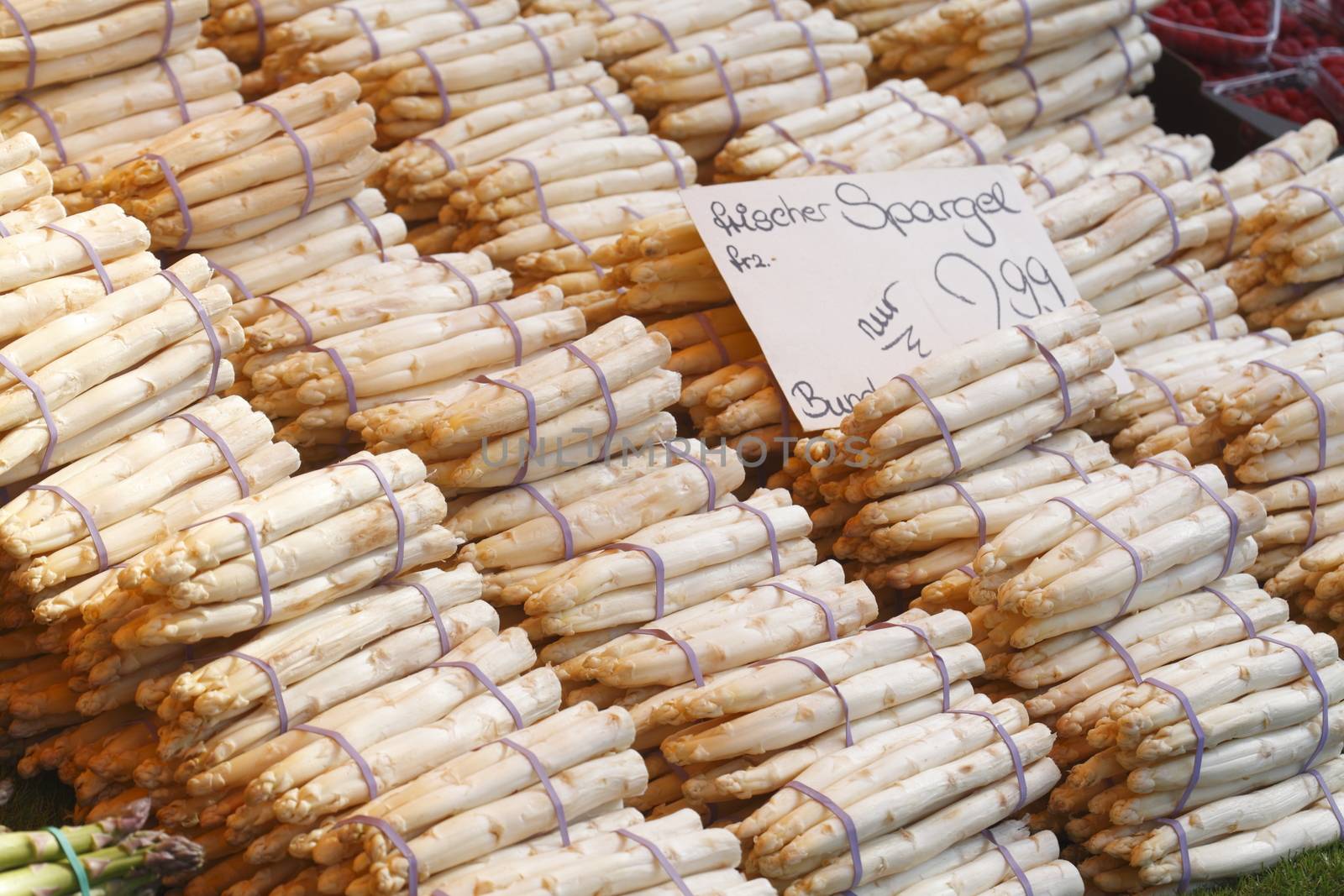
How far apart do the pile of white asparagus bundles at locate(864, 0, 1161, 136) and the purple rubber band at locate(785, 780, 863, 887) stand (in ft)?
11.8

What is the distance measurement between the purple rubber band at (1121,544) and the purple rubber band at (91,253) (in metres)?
2.90

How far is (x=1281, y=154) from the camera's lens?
6262 mm

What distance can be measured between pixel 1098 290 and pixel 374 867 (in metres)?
3.61

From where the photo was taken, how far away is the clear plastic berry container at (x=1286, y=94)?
7227 mm

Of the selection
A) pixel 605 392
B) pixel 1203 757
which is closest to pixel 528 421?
pixel 605 392

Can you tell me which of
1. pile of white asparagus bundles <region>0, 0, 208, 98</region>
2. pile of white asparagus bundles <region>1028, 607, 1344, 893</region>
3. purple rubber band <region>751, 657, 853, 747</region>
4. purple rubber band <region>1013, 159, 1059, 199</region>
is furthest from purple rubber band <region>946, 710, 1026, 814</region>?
pile of white asparagus bundles <region>0, 0, 208, 98</region>

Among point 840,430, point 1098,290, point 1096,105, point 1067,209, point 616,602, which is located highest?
point 1096,105

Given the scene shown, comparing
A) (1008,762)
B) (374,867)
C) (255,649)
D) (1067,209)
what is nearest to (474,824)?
(374,867)

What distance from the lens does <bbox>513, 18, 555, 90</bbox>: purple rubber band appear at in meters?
5.73

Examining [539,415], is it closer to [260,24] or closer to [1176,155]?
[260,24]

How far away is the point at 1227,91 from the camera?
732 centimetres

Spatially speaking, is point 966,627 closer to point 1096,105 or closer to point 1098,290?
point 1098,290

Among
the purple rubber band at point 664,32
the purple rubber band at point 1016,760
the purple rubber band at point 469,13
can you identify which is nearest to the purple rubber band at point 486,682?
the purple rubber band at point 1016,760

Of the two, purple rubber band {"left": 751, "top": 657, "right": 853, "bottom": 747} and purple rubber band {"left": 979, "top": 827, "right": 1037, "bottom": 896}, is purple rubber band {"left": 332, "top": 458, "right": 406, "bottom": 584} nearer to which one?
purple rubber band {"left": 751, "top": 657, "right": 853, "bottom": 747}
